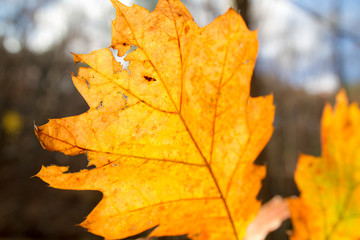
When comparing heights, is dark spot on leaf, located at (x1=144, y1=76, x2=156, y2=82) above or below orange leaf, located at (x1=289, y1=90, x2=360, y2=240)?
above

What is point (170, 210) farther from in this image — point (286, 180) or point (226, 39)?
point (286, 180)

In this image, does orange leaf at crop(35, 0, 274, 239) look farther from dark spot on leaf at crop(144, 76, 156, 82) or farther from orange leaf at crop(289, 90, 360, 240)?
orange leaf at crop(289, 90, 360, 240)

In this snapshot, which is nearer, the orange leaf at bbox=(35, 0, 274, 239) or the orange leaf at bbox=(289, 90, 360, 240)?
the orange leaf at bbox=(35, 0, 274, 239)

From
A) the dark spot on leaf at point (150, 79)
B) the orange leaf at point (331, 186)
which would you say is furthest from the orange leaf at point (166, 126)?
the orange leaf at point (331, 186)

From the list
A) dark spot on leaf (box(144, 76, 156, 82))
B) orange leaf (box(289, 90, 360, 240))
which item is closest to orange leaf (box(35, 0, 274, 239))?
dark spot on leaf (box(144, 76, 156, 82))

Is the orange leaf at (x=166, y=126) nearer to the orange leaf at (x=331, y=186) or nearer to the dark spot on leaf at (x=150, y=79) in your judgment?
the dark spot on leaf at (x=150, y=79)

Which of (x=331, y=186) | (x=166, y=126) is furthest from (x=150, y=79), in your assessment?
(x=331, y=186)
